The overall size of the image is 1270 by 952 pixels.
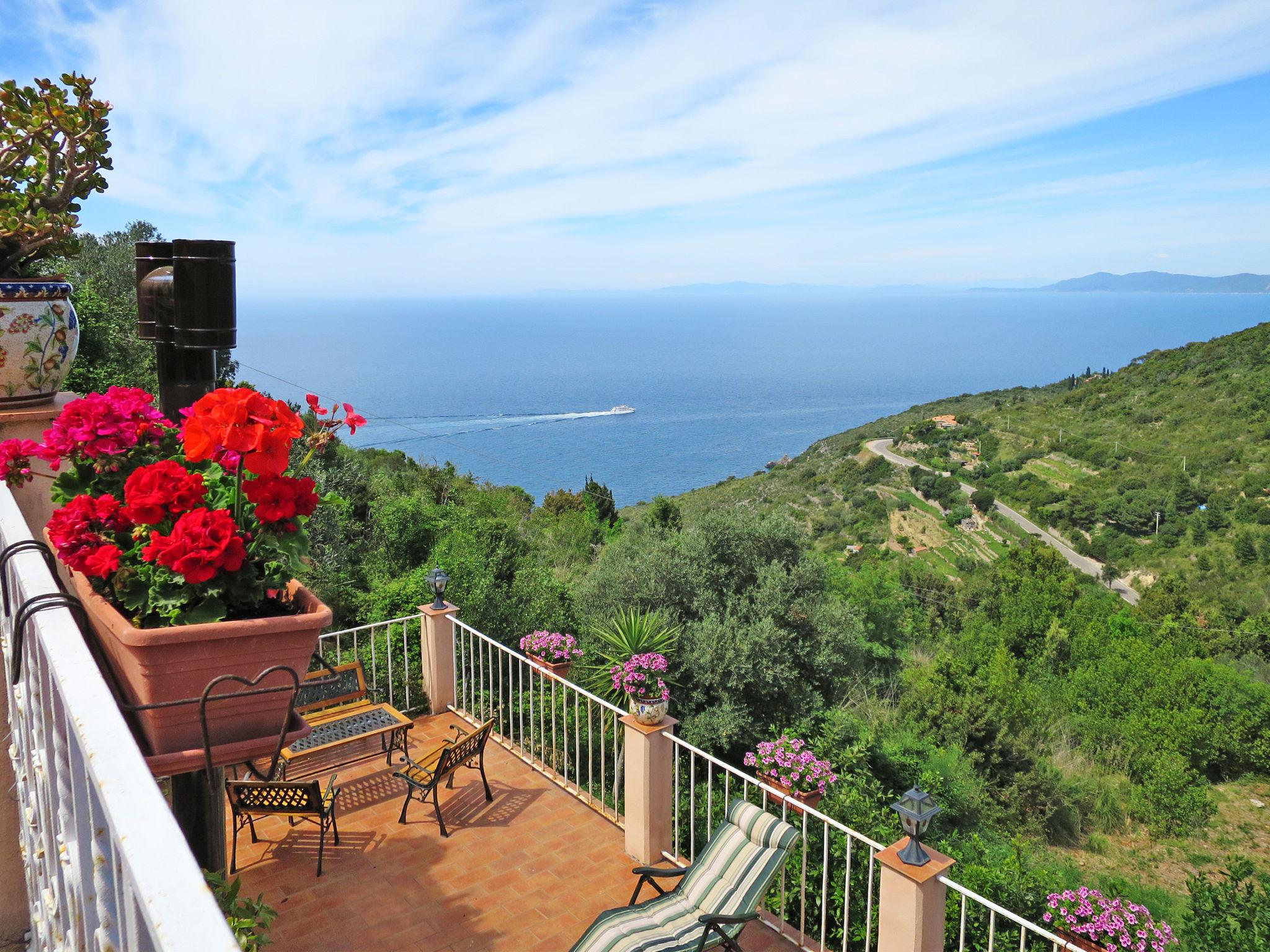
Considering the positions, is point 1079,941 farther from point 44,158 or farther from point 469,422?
Answer: point 469,422

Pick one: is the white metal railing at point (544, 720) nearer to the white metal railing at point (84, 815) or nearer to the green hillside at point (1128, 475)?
the white metal railing at point (84, 815)

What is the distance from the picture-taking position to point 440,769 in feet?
17.1

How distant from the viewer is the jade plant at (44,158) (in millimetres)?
2246

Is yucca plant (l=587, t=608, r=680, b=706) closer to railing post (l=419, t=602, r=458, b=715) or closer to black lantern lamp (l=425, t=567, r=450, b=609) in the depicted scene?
railing post (l=419, t=602, r=458, b=715)

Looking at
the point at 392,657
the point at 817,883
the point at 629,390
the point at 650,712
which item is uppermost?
the point at 629,390

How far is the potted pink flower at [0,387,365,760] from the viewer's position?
60.0 inches

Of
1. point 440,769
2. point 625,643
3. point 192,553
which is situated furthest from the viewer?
point 625,643

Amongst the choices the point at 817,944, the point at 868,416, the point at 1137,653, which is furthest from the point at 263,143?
the point at 868,416

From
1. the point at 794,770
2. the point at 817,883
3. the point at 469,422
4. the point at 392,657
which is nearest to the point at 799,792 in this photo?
the point at 794,770

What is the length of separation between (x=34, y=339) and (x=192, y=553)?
1.37m

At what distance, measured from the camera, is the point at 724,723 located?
9227 millimetres

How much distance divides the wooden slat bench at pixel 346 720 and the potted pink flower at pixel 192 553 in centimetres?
406

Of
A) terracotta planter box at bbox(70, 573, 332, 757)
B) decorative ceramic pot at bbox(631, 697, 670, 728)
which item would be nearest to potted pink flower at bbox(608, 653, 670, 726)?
decorative ceramic pot at bbox(631, 697, 670, 728)

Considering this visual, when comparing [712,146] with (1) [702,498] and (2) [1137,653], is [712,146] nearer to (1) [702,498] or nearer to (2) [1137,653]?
(1) [702,498]
